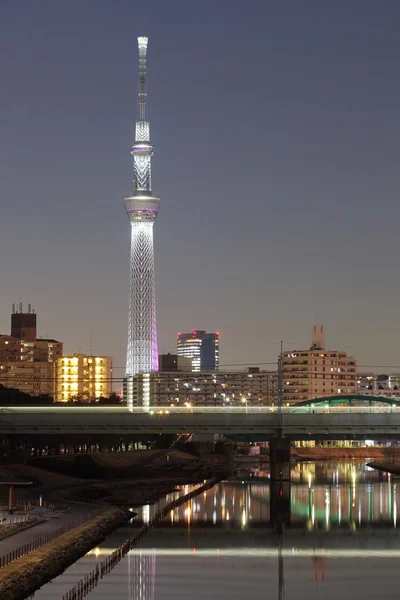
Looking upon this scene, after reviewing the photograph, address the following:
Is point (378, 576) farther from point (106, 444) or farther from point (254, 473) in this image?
point (106, 444)

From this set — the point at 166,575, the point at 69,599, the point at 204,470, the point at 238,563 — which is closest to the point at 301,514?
the point at 238,563

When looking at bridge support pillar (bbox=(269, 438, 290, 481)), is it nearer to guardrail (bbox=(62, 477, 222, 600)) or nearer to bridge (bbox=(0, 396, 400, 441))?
bridge (bbox=(0, 396, 400, 441))

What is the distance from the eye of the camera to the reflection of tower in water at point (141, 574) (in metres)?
53.0

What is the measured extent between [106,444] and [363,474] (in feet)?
143

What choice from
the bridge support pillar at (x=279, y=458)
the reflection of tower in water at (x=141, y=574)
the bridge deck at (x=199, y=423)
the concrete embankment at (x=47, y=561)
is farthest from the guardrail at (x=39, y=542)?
the bridge support pillar at (x=279, y=458)

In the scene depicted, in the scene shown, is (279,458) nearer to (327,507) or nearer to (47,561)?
(327,507)

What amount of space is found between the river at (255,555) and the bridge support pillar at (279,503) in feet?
1.70

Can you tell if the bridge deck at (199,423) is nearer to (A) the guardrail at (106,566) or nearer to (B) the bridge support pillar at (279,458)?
(B) the bridge support pillar at (279,458)

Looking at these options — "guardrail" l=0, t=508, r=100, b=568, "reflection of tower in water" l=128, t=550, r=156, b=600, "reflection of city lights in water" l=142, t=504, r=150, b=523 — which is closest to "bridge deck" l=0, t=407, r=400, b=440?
"reflection of city lights in water" l=142, t=504, r=150, b=523

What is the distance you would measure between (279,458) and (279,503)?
55.3 ft

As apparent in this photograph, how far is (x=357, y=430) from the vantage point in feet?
362

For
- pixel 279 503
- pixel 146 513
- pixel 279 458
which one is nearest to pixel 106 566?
pixel 146 513

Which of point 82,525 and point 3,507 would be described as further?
point 3,507

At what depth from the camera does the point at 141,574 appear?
58.2m
